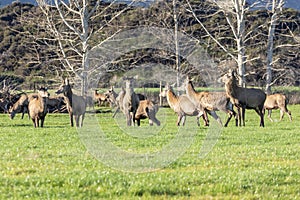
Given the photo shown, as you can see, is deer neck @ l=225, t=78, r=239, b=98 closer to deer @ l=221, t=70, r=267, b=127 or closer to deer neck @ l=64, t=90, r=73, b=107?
deer @ l=221, t=70, r=267, b=127

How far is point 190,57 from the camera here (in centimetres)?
5062

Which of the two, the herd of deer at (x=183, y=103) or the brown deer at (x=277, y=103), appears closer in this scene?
the herd of deer at (x=183, y=103)

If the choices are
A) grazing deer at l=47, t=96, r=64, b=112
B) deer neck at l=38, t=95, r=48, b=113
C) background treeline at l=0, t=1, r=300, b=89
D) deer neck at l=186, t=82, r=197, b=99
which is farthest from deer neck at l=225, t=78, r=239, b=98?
grazing deer at l=47, t=96, r=64, b=112

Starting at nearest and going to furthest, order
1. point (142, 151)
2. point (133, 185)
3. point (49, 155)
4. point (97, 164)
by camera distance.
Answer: point (133, 185) → point (97, 164) → point (49, 155) → point (142, 151)

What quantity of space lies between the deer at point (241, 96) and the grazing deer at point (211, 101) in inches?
16.5

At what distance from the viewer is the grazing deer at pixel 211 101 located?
2383 centimetres

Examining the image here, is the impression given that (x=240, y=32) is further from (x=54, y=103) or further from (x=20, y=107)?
(x=20, y=107)

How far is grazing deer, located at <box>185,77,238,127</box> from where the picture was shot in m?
23.8

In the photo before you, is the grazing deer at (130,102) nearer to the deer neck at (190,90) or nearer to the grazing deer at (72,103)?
the grazing deer at (72,103)

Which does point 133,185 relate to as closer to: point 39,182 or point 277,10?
point 39,182

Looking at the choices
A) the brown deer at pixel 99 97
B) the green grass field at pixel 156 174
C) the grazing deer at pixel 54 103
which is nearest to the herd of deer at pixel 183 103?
the green grass field at pixel 156 174

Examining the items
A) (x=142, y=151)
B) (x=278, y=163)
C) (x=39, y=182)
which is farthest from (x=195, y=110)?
(x=39, y=182)

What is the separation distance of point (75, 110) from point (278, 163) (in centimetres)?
1469

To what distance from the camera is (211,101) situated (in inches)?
939
